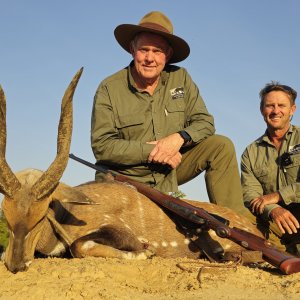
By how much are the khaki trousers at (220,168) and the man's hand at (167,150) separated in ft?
1.42

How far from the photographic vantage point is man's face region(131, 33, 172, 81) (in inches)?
278

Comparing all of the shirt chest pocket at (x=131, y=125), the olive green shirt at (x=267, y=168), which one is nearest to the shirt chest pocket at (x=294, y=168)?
the olive green shirt at (x=267, y=168)

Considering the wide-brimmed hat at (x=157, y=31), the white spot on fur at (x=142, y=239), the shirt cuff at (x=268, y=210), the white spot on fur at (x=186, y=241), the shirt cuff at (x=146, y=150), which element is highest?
the wide-brimmed hat at (x=157, y=31)

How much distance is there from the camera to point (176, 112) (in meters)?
7.29

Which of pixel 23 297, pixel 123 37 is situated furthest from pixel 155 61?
pixel 23 297

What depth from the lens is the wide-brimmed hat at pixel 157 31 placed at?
23.4 ft

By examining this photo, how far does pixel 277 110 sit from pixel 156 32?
2006 millimetres

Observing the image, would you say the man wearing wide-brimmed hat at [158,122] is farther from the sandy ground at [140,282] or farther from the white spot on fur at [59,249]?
the sandy ground at [140,282]

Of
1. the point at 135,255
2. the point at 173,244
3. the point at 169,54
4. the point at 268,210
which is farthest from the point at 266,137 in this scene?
the point at 135,255

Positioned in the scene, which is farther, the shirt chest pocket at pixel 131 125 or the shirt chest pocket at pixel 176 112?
the shirt chest pocket at pixel 176 112

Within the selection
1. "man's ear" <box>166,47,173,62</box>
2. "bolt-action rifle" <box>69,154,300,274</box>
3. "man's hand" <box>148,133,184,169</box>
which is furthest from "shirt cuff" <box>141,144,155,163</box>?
"man's ear" <box>166,47,173,62</box>

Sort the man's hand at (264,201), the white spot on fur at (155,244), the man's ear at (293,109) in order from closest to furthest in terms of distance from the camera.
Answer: the white spot on fur at (155,244) < the man's hand at (264,201) < the man's ear at (293,109)

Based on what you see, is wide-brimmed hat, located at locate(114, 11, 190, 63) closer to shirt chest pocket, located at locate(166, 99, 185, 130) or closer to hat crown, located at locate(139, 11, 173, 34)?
hat crown, located at locate(139, 11, 173, 34)

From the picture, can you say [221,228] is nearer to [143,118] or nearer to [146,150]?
[146,150]
